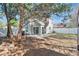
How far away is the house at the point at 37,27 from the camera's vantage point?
4.43 feet

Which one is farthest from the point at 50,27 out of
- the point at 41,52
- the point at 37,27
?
the point at 41,52

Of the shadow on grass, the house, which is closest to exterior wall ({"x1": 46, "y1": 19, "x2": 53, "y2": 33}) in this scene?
the house

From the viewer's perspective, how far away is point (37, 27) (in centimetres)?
135

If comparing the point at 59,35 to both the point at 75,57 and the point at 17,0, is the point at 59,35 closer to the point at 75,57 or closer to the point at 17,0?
the point at 75,57

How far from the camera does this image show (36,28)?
4.43 feet

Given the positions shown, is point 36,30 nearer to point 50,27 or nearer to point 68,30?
point 50,27

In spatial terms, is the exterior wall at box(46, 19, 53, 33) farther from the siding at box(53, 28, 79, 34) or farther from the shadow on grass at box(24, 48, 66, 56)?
the shadow on grass at box(24, 48, 66, 56)

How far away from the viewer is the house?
135 centimetres

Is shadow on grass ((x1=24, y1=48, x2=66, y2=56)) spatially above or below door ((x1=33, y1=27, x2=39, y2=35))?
below

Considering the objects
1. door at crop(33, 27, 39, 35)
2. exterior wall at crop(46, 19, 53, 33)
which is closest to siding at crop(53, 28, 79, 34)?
exterior wall at crop(46, 19, 53, 33)

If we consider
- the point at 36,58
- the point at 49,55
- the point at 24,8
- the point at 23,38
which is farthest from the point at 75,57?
the point at 24,8

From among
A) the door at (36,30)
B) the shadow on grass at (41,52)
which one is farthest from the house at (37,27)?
the shadow on grass at (41,52)

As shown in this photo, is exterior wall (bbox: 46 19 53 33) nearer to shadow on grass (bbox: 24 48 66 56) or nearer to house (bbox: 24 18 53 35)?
house (bbox: 24 18 53 35)

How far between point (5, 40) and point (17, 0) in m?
0.37
